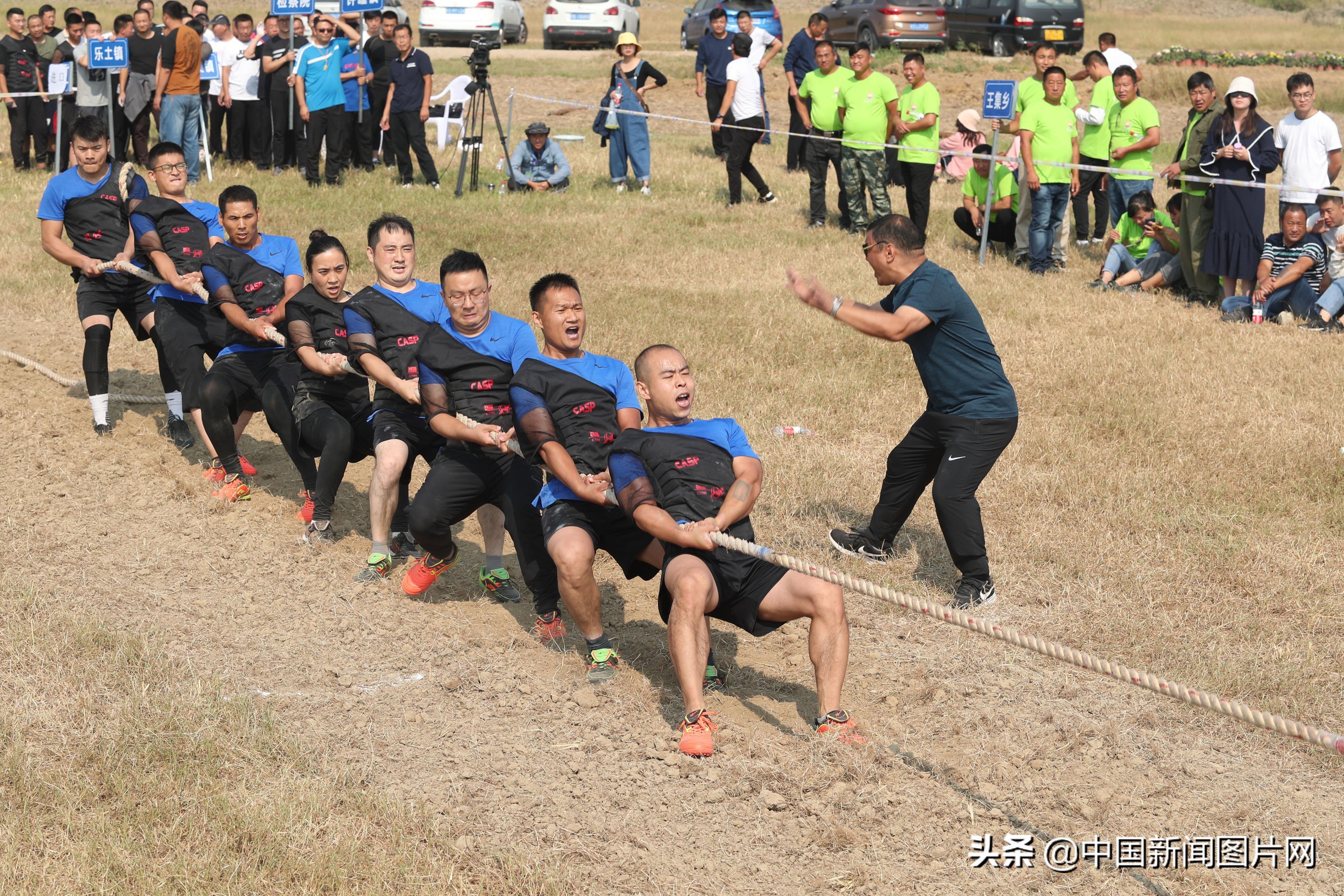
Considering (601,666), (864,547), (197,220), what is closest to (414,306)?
(601,666)

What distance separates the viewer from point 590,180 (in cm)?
1748

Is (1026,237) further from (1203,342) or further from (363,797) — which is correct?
(363,797)

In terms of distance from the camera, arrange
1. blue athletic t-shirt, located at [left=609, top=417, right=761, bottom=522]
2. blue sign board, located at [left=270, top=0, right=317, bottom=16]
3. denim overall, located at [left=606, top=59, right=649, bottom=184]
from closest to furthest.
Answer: blue athletic t-shirt, located at [left=609, top=417, right=761, bottom=522] → blue sign board, located at [left=270, top=0, right=317, bottom=16] → denim overall, located at [left=606, top=59, right=649, bottom=184]

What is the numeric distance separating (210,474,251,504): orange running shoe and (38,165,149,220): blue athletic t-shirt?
6.79 ft

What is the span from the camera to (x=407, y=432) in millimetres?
6609

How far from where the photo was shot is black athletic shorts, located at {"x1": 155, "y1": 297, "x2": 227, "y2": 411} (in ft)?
26.3

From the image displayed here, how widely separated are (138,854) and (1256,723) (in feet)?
11.5

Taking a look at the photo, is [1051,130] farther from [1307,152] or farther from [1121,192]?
[1307,152]

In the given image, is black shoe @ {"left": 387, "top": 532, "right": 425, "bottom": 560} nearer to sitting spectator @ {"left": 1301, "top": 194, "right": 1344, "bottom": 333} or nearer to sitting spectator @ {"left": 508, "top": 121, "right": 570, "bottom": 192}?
sitting spectator @ {"left": 1301, "top": 194, "right": 1344, "bottom": 333}

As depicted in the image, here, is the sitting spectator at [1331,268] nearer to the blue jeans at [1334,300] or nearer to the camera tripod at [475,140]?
the blue jeans at [1334,300]

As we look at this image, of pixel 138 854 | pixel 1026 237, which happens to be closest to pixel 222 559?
pixel 138 854

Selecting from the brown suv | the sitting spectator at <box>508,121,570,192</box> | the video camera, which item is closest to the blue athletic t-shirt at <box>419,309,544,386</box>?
the video camera

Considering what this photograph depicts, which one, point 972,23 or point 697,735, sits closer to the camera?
point 697,735

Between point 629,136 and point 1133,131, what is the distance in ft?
20.8
